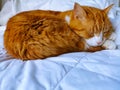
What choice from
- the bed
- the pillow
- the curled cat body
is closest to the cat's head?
the curled cat body

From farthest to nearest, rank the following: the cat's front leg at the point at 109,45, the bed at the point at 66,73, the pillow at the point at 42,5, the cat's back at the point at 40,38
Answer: the pillow at the point at 42,5, the cat's front leg at the point at 109,45, the cat's back at the point at 40,38, the bed at the point at 66,73

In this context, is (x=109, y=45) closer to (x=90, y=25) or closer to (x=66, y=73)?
(x=90, y=25)

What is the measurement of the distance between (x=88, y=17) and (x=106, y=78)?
15.6 inches

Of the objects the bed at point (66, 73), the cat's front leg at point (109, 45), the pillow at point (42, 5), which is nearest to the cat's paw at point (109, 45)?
the cat's front leg at point (109, 45)

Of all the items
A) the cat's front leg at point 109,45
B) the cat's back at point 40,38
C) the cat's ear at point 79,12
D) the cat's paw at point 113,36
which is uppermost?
the cat's ear at point 79,12

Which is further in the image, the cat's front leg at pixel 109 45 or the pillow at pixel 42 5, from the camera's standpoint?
the pillow at pixel 42 5

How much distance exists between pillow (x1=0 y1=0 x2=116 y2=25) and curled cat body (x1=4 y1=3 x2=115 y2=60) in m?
0.37

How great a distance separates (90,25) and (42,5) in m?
0.79

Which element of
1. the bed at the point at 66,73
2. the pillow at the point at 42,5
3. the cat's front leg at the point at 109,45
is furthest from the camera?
the pillow at the point at 42,5

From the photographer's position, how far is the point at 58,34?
1039 mm

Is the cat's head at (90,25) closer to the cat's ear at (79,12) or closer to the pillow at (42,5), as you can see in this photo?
the cat's ear at (79,12)

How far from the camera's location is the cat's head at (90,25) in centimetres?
105

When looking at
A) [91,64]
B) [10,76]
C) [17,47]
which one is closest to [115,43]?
[91,64]

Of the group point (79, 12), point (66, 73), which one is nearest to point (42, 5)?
point (79, 12)
